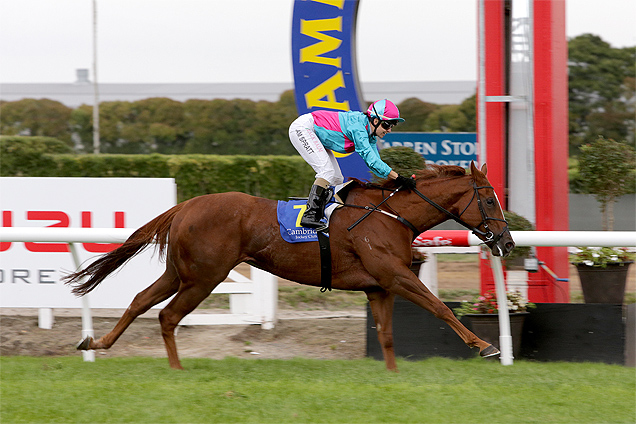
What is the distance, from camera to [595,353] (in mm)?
4516

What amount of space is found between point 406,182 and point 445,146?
313 centimetres

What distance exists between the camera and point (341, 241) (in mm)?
4289

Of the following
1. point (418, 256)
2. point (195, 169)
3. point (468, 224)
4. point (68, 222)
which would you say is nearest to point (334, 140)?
point (468, 224)

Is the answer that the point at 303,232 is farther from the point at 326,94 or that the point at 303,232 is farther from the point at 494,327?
the point at 326,94

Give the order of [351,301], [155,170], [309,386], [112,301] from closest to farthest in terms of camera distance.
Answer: [309,386] → [112,301] → [351,301] → [155,170]

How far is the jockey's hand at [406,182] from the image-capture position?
4.35m

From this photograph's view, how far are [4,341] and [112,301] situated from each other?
0.87 m

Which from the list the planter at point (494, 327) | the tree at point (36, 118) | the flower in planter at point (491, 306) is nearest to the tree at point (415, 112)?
the tree at point (36, 118)

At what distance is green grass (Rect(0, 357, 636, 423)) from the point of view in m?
3.24

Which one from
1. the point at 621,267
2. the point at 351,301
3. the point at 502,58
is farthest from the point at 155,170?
the point at 621,267

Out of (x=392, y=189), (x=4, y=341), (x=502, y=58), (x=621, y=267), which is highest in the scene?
(x=502, y=58)

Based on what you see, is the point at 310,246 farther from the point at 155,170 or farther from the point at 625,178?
the point at 155,170

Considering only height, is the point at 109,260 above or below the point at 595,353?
above

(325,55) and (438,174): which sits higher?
(325,55)
